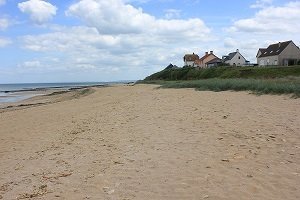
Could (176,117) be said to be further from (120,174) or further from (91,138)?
(120,174)

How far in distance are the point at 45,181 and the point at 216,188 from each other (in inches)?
125

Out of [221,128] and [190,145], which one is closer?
[190,145]

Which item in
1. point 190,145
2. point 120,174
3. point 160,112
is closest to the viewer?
point 120,174

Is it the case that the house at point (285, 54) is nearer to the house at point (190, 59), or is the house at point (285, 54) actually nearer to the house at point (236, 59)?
the house at point (236, 59)

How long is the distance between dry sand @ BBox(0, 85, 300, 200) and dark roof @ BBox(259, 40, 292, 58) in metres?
59.9

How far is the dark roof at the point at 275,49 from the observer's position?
223ft

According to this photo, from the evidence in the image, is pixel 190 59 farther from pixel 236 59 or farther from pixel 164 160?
pixel 164 160

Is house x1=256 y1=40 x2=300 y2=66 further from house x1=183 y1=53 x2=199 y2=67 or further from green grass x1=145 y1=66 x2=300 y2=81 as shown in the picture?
house x1=183 y1=53 x2=199 y2=67

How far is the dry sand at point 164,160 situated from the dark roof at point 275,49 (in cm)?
5989

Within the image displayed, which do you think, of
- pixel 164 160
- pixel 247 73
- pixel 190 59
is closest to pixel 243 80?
pixel 247 73

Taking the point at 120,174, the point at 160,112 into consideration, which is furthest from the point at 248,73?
the point at 120,174

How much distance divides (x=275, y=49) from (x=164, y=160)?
68301 millimetres

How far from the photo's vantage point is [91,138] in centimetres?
1055

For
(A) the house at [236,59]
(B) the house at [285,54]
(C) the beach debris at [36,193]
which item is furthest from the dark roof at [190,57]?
(C) the beach debris at [36,193]
